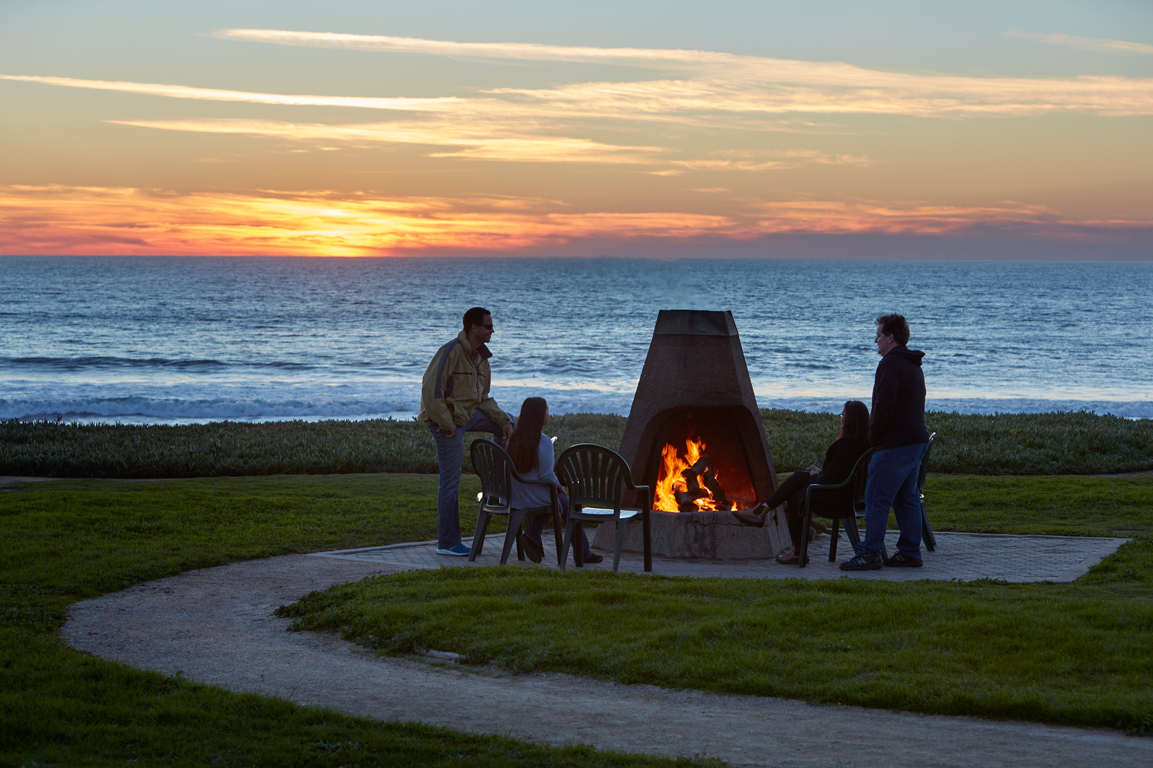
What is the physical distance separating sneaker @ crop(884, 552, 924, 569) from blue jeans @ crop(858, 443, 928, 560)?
0.04 metres

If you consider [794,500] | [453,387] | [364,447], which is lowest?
[364,447]

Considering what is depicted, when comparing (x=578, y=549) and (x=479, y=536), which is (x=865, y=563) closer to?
(x=578, y=549)

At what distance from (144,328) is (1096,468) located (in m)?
55.7

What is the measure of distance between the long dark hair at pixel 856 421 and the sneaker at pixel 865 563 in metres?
0.94

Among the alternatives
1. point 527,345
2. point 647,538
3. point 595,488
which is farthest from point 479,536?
point 527,345

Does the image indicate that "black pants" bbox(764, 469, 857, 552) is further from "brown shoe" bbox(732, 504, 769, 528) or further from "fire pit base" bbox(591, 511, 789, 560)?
"fire pit base" bbox(591, 511, 789, 560)

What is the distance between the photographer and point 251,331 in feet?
Result: 195

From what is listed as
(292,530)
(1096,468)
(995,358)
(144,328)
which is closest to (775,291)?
(995,358)

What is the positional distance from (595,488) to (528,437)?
65 centimetres

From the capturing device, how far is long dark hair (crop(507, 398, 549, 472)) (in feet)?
26.0

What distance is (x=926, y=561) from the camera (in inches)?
331

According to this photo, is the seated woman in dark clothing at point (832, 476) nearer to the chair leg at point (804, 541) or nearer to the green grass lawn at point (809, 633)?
the chair leg at point (804, 541)

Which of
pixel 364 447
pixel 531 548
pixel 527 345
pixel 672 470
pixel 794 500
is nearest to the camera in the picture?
pixel 531 548

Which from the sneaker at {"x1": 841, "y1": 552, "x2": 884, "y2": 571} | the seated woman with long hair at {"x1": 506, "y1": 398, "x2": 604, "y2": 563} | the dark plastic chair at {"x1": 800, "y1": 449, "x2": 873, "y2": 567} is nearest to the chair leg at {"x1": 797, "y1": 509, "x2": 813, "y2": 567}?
the dark plastic chair at {"x1": 800, "y1": 449, "x2": 873, "y2": 567}
